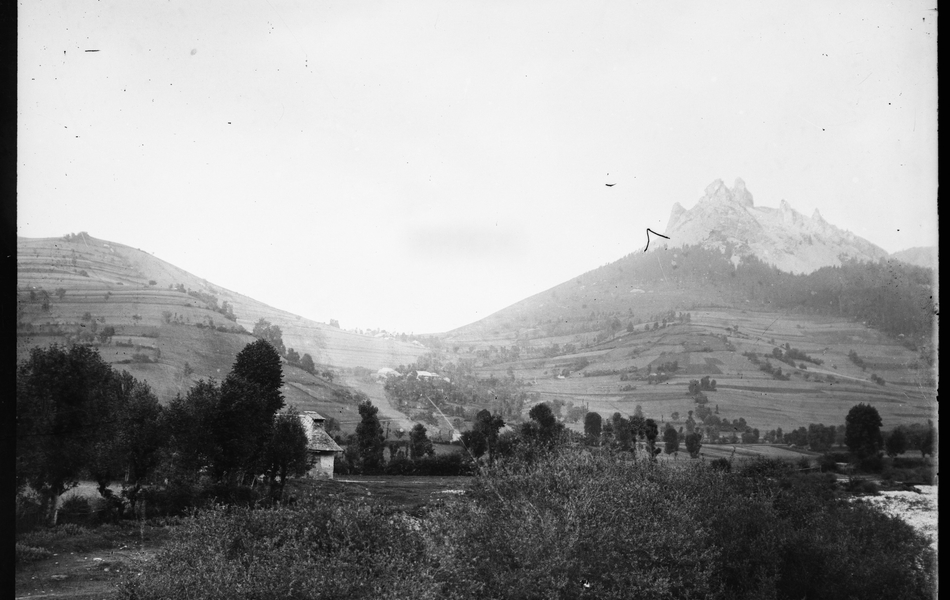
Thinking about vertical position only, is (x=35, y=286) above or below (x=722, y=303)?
below

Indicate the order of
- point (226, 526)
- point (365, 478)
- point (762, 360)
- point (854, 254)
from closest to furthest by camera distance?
point (226, 526) → point (365, 478) → point (854, 254) → point (762, 360)

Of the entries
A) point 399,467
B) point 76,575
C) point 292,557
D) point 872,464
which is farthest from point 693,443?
point 76,575

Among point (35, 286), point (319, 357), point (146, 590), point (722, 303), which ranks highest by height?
point (722, 303)

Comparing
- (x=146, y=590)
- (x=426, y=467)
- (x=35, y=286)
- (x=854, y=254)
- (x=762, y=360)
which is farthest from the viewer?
(x=762, y=360)

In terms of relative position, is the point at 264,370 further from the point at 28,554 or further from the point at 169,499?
the point at 28,554

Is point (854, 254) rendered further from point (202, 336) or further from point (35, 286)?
point (35, 286)

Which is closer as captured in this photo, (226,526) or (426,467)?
(226,526)

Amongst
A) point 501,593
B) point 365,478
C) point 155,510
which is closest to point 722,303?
point 365,478

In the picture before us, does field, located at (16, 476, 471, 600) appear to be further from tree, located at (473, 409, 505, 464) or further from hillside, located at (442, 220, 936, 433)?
hillside, located at (442, 220, 936, 433)
